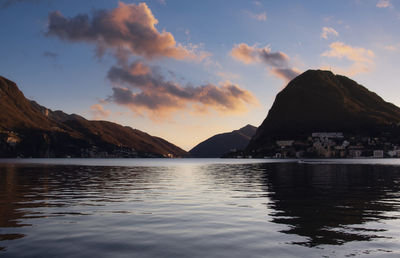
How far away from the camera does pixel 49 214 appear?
26906 millimetres

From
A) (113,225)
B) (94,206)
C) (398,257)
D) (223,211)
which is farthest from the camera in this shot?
(94,206)

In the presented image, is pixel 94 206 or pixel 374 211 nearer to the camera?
pixel 374 211

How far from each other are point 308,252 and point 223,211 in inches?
529

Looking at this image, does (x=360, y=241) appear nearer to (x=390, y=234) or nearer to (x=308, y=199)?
(x=390, y=234)

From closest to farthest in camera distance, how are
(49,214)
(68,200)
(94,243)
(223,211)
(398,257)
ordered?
1. (398,257)
2. (94,243)
3. (49,214)
4. (223,211)
5. (68,200)

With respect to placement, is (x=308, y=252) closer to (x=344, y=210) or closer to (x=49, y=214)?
(x=344, y=210)

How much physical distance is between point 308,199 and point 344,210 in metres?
7.52

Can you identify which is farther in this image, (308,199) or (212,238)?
(308,199)

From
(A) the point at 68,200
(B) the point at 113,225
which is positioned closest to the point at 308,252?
(B) the point at 113,225

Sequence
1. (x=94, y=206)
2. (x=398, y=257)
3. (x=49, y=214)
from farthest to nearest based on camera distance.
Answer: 1. (x=94, y=206)
2. (x=49, y=214)
3. (x=398, y=257)

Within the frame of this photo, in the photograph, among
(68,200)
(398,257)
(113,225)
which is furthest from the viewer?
(68,200)

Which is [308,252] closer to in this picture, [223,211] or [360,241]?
[360,241]

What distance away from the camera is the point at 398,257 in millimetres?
15188

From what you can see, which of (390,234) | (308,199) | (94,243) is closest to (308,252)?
(390,234)
